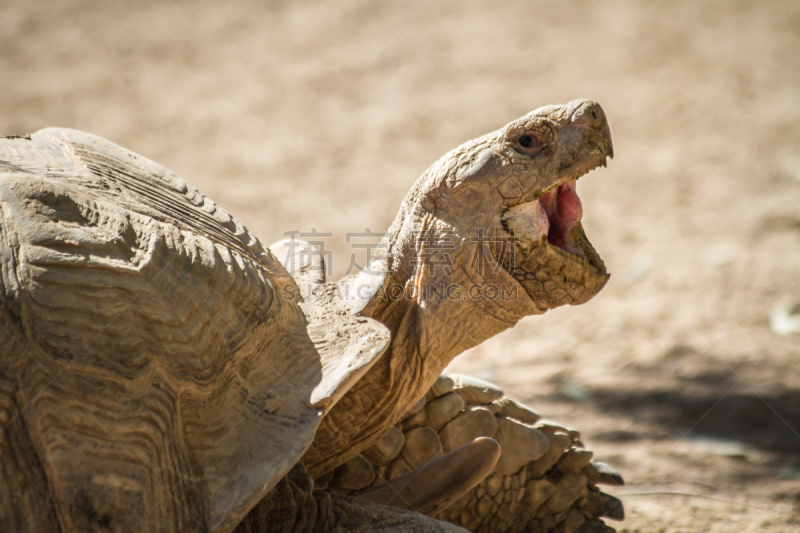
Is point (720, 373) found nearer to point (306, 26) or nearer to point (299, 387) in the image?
point (299, 387)

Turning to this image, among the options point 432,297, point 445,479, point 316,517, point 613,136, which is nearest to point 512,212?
point 432,297

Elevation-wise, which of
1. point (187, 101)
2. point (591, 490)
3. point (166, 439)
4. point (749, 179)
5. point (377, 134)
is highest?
point (187, 101)

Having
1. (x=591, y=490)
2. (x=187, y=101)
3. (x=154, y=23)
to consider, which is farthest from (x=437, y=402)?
(x=154, y=23)

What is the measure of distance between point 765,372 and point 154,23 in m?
9.36

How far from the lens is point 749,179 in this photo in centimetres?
564

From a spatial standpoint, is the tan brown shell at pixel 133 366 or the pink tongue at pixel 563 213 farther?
the pink tongue at pixel 563 213

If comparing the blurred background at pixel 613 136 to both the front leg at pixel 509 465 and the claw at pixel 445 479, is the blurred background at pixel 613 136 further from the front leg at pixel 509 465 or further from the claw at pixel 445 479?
the claw at pixel 445 479

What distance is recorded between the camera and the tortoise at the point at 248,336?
1.31 metres

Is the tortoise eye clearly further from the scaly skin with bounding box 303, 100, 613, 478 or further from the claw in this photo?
the claw

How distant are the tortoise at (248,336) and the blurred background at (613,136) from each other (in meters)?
1.06

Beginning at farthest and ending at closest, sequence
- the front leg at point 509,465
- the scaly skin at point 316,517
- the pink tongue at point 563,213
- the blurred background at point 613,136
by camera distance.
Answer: the blurred background at point 613,136 → the front leg at point 509,465 → the pink tongue at point 563,213 → the scaly skin at point 316,517

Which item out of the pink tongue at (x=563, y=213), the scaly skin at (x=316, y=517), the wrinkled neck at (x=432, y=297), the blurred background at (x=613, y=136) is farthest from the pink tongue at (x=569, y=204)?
the blurred background at (x=613, y=136)

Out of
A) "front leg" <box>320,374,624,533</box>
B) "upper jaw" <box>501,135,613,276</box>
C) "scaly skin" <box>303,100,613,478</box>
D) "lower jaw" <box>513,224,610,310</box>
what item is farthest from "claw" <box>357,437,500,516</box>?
"upper jaw" <box>501,135,613,276</box>

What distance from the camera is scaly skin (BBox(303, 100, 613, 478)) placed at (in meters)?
1.88
